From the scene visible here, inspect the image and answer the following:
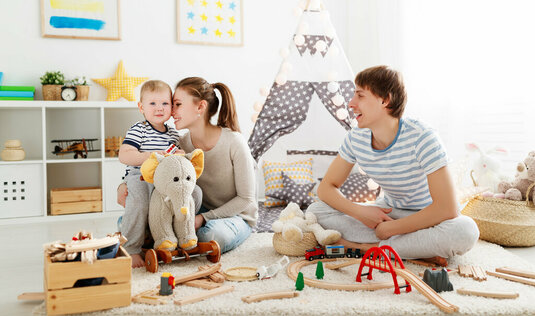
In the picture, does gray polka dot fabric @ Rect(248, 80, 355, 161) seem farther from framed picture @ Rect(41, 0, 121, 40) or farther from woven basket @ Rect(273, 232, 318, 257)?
framed picture @ Rect(41, 0, 121, 40)

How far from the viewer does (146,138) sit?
215 centimetres

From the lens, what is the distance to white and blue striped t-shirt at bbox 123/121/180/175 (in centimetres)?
212

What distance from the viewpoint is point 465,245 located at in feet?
6.25

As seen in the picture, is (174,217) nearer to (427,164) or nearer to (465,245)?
(427,164)

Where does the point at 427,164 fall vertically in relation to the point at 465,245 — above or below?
above

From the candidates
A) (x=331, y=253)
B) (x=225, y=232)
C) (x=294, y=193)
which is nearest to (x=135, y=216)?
(x=225, y=232)

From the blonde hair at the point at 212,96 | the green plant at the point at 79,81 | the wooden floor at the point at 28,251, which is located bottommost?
the wooden floor at the point at 28,251

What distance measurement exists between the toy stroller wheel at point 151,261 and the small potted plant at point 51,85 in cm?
206

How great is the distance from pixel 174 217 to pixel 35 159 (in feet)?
6.77

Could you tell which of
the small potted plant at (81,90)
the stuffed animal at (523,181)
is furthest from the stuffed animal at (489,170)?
the small potted plant at (81,90)

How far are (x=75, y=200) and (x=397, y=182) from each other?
232cm

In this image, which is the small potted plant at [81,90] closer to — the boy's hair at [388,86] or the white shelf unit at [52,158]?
the white shelf unit at [52,158]

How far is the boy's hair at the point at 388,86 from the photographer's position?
1.96 m

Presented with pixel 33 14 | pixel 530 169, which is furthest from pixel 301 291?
pixel 33 14
